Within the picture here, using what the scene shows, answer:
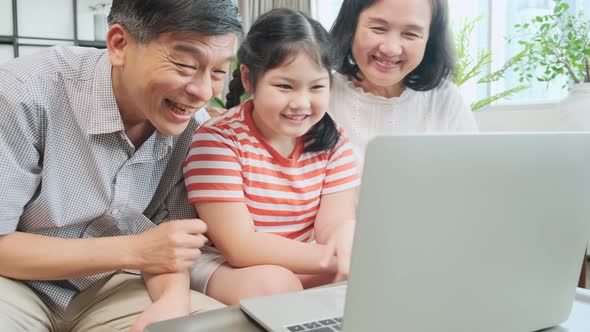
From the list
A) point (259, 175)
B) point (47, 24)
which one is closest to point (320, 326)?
point (259, 175)

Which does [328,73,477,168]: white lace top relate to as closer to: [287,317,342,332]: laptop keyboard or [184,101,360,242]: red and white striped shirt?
[184,101,360,242]: red and white striped shirt

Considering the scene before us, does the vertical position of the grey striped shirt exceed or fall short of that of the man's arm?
it exceeds it

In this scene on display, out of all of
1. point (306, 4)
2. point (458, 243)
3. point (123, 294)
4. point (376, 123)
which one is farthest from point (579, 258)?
point (306, 4)

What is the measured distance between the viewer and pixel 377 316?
537 mm

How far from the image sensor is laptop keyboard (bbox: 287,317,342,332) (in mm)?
661

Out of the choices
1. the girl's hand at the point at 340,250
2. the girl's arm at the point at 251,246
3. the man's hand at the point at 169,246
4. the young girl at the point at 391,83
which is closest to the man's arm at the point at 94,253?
the man's hand at the point at 169,246

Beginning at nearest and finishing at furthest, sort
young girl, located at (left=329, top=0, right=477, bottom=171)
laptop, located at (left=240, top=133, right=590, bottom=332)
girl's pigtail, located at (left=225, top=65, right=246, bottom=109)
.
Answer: laptop, located at (left=240, top=133, right=590, bottom=332) < girl's pigtail, located at (left=225, top=65, right=246, bottom=109) < young girl, located at (left=329, top=0, right=477, bottom=171)

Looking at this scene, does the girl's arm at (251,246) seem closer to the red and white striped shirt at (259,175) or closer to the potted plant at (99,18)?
the red and white striped shirt at (259,175)

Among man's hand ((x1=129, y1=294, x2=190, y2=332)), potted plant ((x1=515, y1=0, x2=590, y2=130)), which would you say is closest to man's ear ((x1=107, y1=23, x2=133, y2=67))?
man's hand ((x1=129, y1=294, x2=190, y2=332))

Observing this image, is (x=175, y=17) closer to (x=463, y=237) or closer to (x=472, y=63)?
(x=463, y=237)

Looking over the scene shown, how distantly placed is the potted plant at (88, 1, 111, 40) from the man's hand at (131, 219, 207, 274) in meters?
4.02

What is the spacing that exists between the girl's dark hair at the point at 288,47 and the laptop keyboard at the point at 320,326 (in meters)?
0.64

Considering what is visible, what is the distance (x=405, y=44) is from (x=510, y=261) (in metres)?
0.94

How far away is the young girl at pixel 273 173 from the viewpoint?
1111mm
